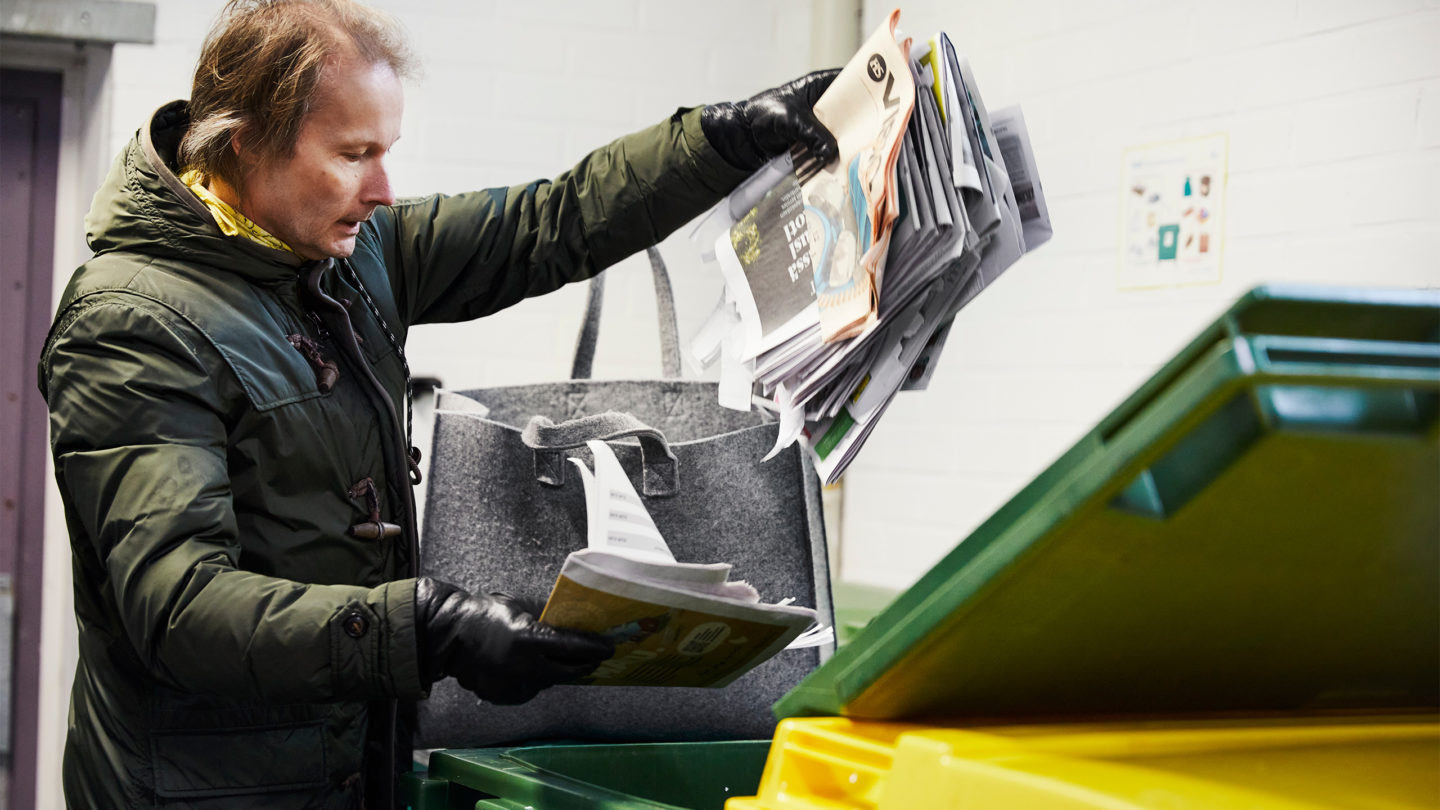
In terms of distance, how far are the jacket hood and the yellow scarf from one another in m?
0.02

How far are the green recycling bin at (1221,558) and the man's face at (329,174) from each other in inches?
21.9

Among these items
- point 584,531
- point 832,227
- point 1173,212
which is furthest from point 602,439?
point 1173,212

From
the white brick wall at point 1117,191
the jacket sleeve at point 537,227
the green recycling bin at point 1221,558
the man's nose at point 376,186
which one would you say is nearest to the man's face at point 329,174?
the man's nose at point 376,186

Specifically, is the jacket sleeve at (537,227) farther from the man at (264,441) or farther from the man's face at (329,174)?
the man's face at (329,174)

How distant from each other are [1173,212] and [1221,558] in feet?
6.03

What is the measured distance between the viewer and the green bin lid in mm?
510

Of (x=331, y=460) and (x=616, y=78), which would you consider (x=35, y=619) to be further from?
(x=331, y=460)

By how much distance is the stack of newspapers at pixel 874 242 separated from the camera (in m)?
1.00

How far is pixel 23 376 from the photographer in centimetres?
264

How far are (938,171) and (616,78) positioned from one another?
75.1 inches

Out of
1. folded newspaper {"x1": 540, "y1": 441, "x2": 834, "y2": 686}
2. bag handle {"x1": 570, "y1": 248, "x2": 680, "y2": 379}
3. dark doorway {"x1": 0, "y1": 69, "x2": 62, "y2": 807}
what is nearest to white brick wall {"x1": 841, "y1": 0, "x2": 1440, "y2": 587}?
bag handle {"x1": 570, "y1": 248, "x2": 680, "y2": 379}

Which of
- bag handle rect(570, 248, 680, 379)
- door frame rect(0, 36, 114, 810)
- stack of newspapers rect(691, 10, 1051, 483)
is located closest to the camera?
stack of newspapers rect(691, 10, 1051, 483)

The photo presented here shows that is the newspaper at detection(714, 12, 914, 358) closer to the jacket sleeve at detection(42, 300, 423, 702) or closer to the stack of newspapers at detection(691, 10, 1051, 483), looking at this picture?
the stack of newspapers at detection(691, 10, 1051, 483)

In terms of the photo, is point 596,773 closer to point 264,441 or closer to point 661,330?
point 264,441
